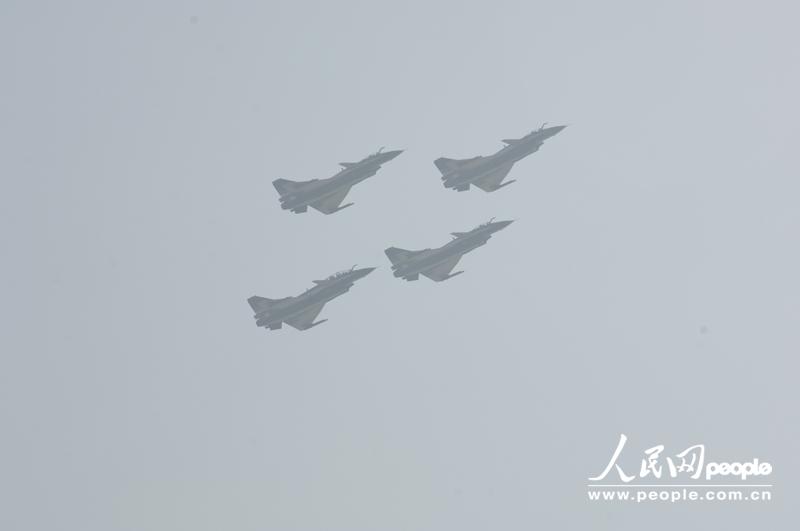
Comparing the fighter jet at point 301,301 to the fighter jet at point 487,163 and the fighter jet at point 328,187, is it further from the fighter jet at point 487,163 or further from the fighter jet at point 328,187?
the fighter jet at point 487,163

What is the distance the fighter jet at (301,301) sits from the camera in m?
155

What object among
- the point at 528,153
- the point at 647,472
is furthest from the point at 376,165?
the point at 647,472

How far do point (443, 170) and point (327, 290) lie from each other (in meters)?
17.1

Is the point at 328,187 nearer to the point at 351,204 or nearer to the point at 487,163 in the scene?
the point at 351,204

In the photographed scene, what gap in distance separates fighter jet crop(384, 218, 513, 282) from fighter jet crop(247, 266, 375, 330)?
12.8ft

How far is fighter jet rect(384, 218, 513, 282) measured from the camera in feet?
517

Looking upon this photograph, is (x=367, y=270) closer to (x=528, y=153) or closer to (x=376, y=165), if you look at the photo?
(x=376, y=165)

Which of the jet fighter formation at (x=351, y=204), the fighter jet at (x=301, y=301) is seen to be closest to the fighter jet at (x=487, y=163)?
the jet fighter formation at (x=351, y=204)

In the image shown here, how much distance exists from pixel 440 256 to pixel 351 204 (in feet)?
34.1

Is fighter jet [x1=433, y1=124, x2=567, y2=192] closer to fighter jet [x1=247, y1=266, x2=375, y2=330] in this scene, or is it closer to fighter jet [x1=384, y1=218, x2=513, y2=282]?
fighter jet [x1=384, y1=218, x2=513, y2=282]

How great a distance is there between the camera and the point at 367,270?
6102 inches

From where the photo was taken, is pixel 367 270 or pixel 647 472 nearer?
pixel 367 270

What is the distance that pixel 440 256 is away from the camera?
158000 mm

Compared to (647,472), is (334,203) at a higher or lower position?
higher
